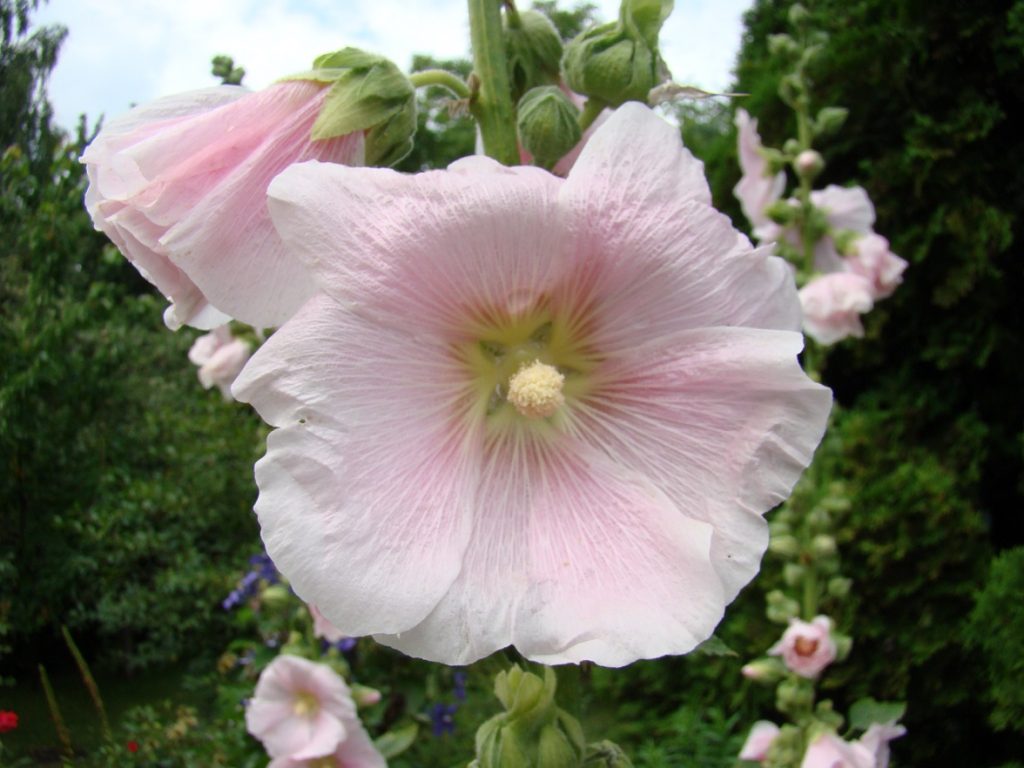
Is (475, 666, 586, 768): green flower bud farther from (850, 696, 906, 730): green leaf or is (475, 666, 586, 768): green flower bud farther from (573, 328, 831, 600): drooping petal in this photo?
(850, 696, 906, 730): green leaf

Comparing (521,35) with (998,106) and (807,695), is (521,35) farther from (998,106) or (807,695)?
(998,106)

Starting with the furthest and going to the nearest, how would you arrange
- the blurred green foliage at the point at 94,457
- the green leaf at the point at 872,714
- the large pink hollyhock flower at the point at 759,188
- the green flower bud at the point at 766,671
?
the blurred green foliage at the point at 94,457, the large pink hollyhock flower at the point at 759,188, the green flower bud at the point at 766,671, the green leaf at the point at 872,714

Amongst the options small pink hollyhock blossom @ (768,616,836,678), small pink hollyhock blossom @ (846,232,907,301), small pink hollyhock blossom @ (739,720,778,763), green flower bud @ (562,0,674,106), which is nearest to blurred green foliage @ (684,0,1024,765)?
small pink hollyhock blossom @ (846,232,907,301)

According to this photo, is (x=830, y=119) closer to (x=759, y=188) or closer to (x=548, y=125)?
(x=759, y=188)

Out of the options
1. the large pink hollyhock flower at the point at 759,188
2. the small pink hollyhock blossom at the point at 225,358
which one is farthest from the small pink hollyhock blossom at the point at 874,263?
the small pink hollyhock blossom at the point at 225,358

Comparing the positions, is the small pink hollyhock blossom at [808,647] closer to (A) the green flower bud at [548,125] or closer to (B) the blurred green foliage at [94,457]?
(A) the green flower bud at [548,125]

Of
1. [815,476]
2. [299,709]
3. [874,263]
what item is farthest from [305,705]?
[874,263]
